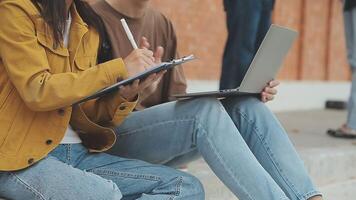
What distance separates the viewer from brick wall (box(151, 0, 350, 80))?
6.50 meters

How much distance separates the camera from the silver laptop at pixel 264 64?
2.30 metres

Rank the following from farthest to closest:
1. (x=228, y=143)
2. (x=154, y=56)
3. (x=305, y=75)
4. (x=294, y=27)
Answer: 1. (x=305, y=75)
2. (x=294, y=27)
3. (x=154, y=56)
4. (x=228, y=143)

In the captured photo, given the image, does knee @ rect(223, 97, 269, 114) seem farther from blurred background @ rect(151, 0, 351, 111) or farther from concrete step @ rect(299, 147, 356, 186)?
blurred background @ rect(151, 0, 351, 111)

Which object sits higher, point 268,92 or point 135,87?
point 135,87

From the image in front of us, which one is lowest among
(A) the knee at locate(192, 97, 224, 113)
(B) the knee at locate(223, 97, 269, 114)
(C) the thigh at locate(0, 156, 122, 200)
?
(C) the thigh at locate(0, 156, 122, 200)

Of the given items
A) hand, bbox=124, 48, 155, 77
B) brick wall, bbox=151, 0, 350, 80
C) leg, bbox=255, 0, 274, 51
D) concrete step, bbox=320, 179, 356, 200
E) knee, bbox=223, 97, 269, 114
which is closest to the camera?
hand, bbox=124, 48, 155, 77

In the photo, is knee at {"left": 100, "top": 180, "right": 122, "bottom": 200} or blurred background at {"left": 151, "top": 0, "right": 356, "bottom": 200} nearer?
knee at {"left": 100, "top": 180, "right": 122, "bottom": 200}

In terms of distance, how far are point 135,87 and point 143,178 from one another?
1.05 feet

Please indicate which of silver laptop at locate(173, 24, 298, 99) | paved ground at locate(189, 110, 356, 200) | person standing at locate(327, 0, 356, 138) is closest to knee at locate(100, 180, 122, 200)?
silver laptop at locate(173, 24, 298, 99)

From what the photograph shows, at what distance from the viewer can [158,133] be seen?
2412 mm

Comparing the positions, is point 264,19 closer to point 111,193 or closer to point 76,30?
point 76,30

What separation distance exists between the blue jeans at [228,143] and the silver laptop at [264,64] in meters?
0.05

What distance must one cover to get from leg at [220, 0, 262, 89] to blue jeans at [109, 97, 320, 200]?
157 centimetres

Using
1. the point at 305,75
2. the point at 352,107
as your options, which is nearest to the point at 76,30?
the point at 352,107
